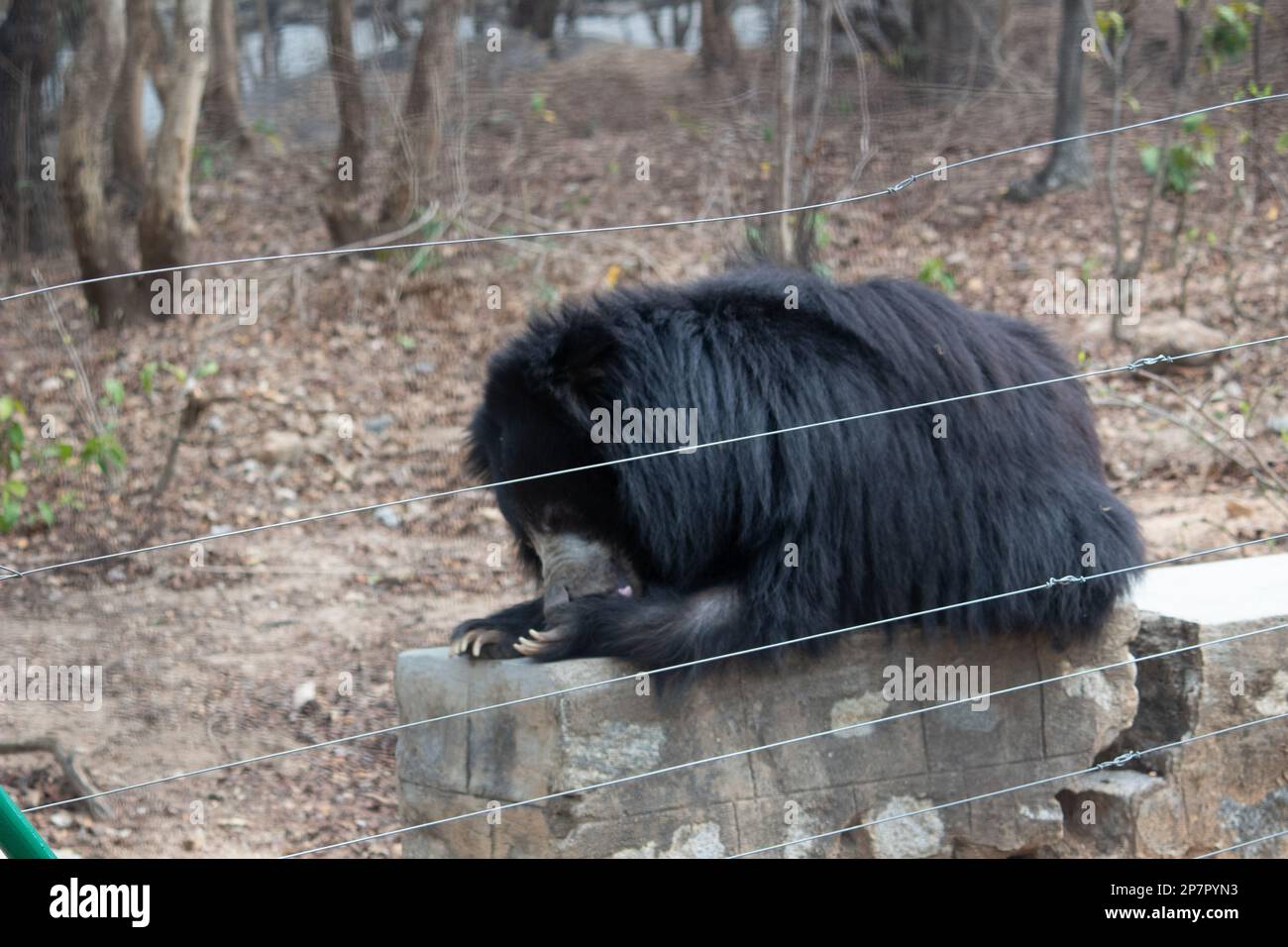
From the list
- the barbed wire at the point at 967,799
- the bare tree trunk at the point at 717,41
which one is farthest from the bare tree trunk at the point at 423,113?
the barbed wire at the point at 967,799

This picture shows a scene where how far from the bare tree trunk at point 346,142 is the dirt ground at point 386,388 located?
0.27 m

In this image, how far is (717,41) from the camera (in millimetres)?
9297

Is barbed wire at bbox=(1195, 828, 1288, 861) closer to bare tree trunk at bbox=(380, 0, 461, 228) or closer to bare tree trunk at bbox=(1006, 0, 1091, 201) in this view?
bare tree trunk at bbox=(380, 0, 461, 228)

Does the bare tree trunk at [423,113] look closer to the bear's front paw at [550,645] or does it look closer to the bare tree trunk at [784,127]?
the bare tree trunk at [784,127]

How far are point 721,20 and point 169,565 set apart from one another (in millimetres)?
5950

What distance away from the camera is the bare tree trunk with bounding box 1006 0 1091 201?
7766 millimetres

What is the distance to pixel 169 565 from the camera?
5.28 meters

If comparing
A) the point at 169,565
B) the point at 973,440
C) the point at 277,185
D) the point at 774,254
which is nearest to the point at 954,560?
the point at 973,440

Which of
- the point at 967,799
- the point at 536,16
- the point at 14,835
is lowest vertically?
the point at 967,799

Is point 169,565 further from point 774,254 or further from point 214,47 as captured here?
point 214,47

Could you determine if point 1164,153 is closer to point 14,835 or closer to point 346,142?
point 346,142

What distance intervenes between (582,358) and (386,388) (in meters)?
3.64

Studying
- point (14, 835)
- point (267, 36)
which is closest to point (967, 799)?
point (14, 835)

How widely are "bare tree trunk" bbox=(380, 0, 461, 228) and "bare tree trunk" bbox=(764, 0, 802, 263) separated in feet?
8.10
